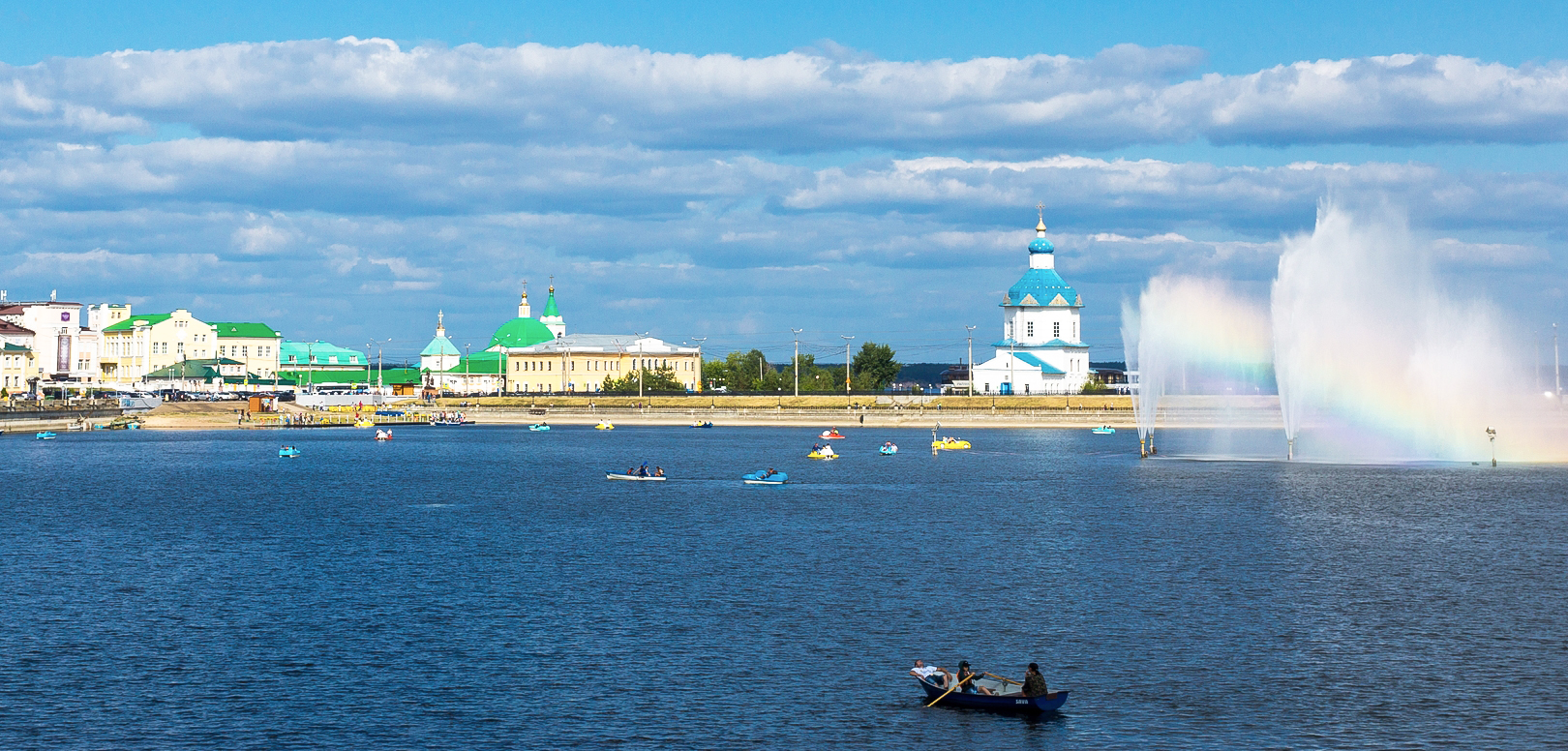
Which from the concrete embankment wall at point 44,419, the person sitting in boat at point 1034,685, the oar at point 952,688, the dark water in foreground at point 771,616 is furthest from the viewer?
the concrete embankment wall at point 44,419

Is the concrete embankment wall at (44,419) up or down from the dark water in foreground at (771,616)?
up

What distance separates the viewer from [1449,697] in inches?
1443

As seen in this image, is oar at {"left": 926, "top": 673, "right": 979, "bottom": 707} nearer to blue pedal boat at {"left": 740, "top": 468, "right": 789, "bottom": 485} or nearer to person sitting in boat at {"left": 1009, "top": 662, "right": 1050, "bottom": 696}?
person sitting in boat at {"left": 1009, "top": 662, "right": 1050, "bottom": 696}

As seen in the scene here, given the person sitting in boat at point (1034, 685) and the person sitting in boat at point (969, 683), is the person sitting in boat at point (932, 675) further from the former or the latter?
the person sitting in boat at point (1034, 685)

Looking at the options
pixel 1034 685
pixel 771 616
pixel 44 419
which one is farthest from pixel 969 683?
pixel 44 419

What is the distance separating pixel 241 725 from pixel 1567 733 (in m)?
29.9

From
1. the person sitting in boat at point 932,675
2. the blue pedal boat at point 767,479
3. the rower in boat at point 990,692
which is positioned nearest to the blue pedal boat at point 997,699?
the rower in boat at point 990,692

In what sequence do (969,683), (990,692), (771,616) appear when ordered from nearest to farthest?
(990,692) < (969,683) < (771,616)

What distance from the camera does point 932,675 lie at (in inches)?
1441

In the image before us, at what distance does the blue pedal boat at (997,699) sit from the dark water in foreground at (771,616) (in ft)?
1.47

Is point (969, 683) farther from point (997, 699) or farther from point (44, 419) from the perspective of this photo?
point (44, 419)

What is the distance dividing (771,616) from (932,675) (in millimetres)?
11656

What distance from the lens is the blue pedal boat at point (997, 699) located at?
35250mm

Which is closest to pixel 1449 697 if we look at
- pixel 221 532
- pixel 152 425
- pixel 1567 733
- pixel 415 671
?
pixel 1567 733
